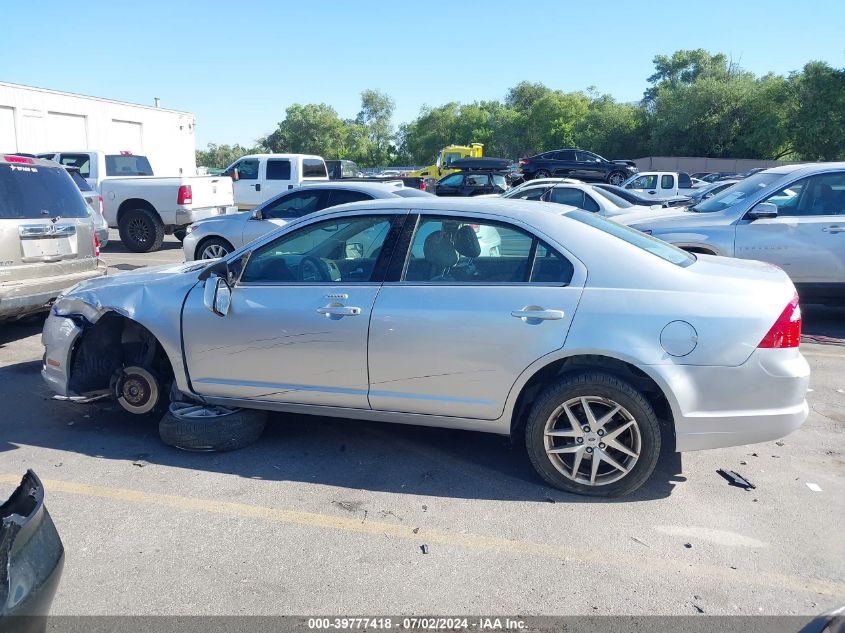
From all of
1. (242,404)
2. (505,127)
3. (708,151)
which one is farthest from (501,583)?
(505,127)

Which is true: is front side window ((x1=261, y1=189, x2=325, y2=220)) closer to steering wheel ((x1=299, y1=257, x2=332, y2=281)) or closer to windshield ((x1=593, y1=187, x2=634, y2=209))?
steering wheel ((x1=299, y1=257, x2=332, y2=281))

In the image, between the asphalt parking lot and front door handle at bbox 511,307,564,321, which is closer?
the asphalt parking lot

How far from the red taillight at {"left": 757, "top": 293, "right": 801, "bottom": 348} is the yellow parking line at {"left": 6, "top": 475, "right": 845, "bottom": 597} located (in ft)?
3.86

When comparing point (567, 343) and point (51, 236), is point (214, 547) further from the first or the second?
point (51, 236)

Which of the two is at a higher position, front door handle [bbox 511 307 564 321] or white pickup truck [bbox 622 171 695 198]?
white pickup truck [bbox 622 171 695 198]

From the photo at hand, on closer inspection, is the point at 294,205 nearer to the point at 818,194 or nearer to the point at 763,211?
the point at 763,211

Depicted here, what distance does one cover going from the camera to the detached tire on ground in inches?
173

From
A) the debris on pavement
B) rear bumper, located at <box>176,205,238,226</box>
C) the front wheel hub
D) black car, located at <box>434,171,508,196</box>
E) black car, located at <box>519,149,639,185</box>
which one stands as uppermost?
black car, located at <box>519,149,639,185</box>

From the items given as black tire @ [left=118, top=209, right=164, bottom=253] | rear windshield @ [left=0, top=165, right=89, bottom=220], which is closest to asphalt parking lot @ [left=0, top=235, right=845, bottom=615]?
rear windshield @ [left=0, top=165, right=89, bottom=220]

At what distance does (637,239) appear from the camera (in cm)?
425

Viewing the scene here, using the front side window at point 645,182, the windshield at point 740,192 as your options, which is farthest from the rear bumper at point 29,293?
the front side window at point 645,182

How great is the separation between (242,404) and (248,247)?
1.03 meters

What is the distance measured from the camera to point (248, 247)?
175 inches

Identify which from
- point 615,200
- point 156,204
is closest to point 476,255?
point 615,200
